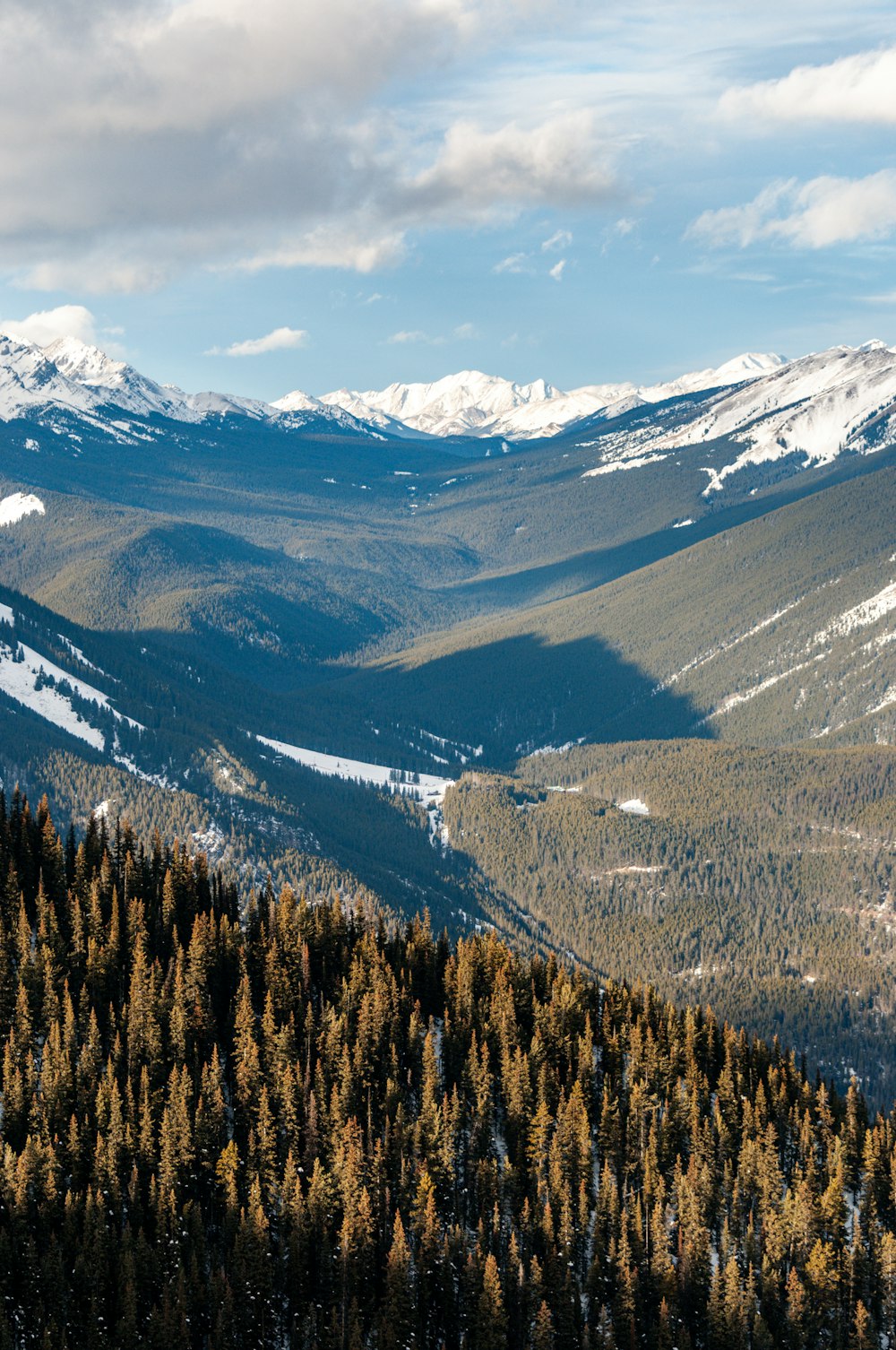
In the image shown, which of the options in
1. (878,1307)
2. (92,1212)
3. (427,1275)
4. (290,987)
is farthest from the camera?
(290,987)

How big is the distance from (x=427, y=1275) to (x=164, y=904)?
133 ft

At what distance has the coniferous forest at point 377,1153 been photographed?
7781 centimetres

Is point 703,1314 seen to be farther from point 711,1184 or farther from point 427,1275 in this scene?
point 427,1275

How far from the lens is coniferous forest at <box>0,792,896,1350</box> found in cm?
7781

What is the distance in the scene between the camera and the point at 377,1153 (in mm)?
87250

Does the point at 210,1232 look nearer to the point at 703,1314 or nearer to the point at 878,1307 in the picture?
the point at 703,1314

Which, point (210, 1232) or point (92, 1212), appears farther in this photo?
point (210, 1232)

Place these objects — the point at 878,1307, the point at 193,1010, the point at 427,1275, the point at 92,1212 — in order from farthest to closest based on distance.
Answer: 1. the point at 193,1010
2. the point at 878,1307
3. the point at 427,1275
4. the point at 92,1212

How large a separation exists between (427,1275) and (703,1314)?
756 inches

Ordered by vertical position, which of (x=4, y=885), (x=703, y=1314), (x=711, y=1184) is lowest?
(x=703, y=1314)

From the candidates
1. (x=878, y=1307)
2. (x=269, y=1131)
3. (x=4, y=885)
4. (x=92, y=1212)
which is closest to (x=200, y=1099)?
(x=269, y=1131)

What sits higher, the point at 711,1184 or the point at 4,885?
the point at 4,885

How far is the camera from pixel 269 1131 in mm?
86438

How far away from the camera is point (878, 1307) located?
8762 centimetres
